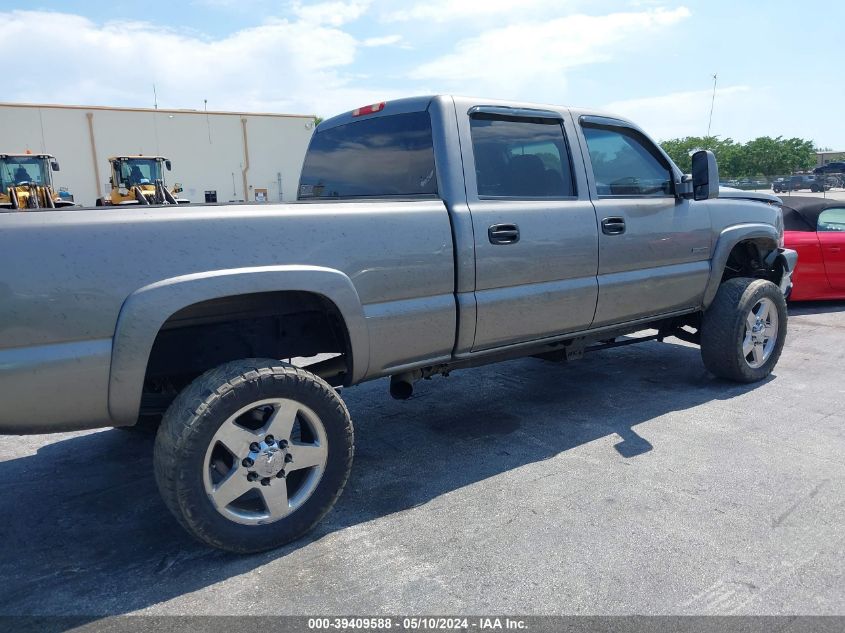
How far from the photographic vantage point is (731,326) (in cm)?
462

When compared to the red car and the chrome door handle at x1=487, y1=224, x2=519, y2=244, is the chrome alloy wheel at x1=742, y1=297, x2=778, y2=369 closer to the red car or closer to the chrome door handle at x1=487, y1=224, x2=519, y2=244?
the chrome door handle at x1=487, y1=224, x2=519, y2=244

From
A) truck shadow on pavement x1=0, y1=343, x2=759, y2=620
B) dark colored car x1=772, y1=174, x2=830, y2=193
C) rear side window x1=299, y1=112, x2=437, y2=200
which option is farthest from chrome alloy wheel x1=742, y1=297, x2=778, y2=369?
dark colored car x1=772, y1=174, x2=830, y2=193

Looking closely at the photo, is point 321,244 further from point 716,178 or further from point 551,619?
point 716,178

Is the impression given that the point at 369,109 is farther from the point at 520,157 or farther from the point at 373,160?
the point at 520,157

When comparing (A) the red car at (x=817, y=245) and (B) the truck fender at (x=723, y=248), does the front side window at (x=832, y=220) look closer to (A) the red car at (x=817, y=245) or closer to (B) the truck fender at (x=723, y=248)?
(A) the red car at (x=817, y=245)

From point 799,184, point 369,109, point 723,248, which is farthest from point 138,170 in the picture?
point 799,184

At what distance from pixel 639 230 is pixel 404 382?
70.4 inches

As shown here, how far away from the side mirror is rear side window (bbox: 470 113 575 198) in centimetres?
102

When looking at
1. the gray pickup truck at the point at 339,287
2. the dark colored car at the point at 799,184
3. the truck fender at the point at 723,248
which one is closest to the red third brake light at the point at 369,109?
the gray pickup truck at the point at 339,287

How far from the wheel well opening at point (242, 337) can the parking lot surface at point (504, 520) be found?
0.63 m

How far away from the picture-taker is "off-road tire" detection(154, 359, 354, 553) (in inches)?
97.7

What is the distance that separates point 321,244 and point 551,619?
1.73 m

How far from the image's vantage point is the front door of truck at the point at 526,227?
3326 mm

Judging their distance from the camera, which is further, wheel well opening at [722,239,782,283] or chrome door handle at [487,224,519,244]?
wheel well opening at [722,239,782,283]
